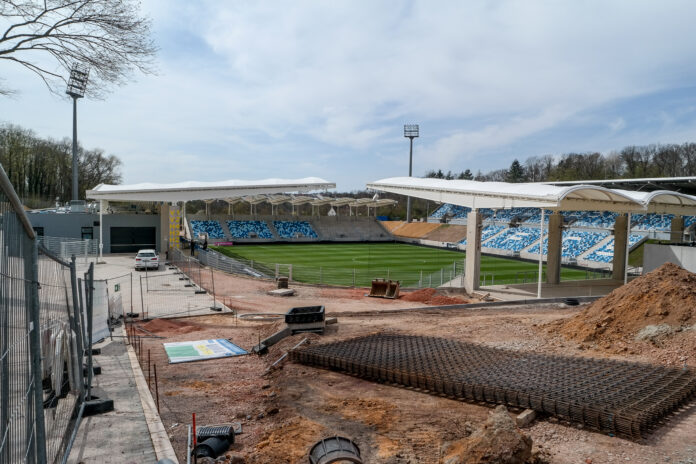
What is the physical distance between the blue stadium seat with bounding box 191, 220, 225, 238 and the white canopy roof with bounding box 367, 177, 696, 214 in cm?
3828

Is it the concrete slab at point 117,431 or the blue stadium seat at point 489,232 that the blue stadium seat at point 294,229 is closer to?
the blue stadium seat at point 489,232

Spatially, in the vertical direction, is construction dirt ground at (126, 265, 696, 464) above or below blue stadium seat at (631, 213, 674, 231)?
below

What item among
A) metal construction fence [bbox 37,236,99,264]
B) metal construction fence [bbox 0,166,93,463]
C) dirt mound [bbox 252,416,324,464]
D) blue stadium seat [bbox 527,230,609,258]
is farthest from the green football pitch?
metal construction fence [bbox 0,166,93,463]

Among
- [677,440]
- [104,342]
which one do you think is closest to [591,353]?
[677,440]

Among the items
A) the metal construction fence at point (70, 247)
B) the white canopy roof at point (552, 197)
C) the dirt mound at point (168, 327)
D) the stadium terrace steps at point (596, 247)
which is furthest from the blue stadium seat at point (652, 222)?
the metal construction fence at point (70, 247)

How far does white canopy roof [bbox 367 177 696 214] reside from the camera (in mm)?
26016

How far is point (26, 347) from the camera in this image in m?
4.84

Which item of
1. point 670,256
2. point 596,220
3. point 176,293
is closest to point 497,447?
point 176,293

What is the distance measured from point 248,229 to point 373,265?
29.8 metres

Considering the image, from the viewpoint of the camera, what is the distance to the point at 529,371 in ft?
40.3

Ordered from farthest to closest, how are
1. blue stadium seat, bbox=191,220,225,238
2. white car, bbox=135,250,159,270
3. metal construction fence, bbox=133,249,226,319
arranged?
blue stadium seat, bbox=191,220,225,238 < white car, bbox=135,250,159,270 < metal construction fence, bbox=133,249,226,319

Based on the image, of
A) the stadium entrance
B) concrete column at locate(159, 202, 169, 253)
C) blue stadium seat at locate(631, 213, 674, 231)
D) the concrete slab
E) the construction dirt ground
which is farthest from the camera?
blue stadium seat at locate(631, 213, 674, 231)

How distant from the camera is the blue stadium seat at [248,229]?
224ft

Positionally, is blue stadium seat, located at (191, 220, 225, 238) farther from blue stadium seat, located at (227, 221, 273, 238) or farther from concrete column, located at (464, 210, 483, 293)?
concrete column, located at (464, 210, 483, 293)
